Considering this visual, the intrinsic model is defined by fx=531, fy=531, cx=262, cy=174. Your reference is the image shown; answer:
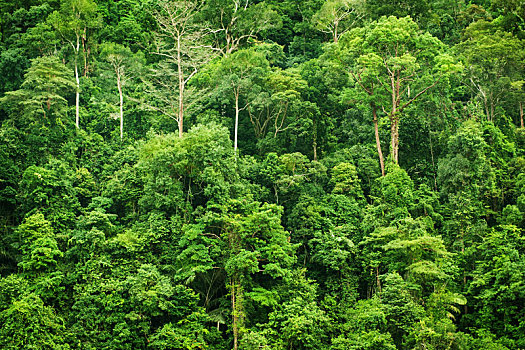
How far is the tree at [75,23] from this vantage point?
91.1ft

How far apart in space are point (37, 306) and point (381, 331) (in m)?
10.9

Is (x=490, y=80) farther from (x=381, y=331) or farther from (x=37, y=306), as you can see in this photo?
(x=37, y=306)

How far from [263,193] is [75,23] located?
14313 millimetres

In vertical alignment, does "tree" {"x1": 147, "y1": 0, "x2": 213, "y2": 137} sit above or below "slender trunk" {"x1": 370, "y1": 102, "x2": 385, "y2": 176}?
above

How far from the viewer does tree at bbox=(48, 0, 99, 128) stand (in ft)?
91.1

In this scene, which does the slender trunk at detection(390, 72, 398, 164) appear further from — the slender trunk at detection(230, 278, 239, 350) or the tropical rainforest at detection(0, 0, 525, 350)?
the slender trunk at detection(230, 278, 239, 350)

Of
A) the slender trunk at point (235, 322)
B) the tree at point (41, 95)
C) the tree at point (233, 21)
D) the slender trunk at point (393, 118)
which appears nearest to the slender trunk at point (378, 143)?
the slender trunk at point (393, 118)

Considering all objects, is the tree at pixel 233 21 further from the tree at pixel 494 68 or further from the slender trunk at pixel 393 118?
the tree at pixel 494 68

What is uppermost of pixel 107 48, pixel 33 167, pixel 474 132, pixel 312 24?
pixel 312 24

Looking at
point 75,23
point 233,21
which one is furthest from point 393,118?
point 75,23

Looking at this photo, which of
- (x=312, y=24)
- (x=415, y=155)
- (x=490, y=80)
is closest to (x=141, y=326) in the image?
(x=415, y=155)

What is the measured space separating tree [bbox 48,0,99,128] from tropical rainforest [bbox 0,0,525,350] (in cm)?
10

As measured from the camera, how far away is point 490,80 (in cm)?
2656

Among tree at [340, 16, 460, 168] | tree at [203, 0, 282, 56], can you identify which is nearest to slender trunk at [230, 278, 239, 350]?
tree at [340, 16, 460, 168]
